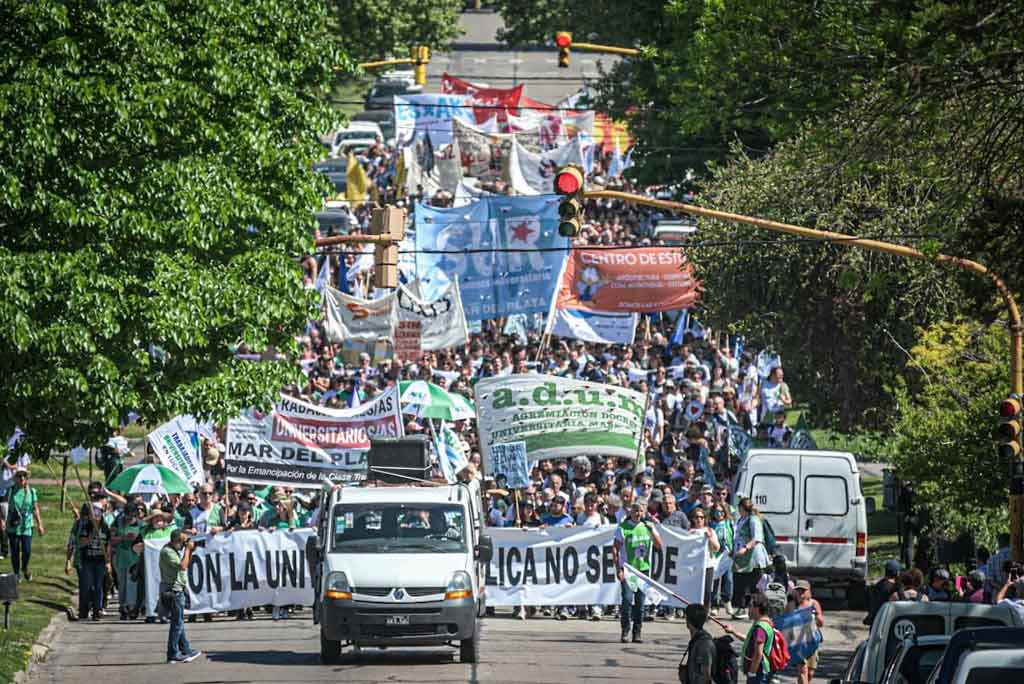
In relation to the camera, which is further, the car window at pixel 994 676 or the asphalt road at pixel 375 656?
the asphalt road at pixel 375 656

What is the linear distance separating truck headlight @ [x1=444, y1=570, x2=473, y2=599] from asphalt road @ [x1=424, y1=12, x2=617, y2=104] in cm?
6852

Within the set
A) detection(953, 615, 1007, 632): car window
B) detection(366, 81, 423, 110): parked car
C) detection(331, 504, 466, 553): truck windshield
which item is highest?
detection(953, 615, 1007, 632): car window

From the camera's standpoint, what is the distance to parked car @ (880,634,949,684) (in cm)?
1359

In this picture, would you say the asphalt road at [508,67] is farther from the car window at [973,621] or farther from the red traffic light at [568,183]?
the car window at [973,621]

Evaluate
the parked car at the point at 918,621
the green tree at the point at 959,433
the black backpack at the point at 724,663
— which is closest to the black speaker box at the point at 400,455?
the green tree at the point at 959,433

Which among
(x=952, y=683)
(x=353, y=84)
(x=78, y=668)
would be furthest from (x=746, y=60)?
(x=353, y=84)

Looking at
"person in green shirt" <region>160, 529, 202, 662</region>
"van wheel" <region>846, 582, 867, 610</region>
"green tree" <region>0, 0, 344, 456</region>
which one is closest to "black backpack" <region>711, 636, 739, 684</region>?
"person in green shirt" <region>160, 529, 202, 662</region>

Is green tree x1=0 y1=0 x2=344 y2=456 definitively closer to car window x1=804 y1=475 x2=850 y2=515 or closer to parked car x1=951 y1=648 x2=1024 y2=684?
car window x1=804 y1=475 x2=850 y2=515

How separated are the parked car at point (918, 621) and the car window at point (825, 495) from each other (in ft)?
35.9

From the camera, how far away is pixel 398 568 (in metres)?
20.6

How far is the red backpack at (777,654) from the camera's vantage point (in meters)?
16.3

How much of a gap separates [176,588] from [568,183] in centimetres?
597

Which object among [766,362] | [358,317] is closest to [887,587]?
[766,362]

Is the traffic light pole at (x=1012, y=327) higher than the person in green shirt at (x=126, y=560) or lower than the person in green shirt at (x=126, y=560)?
higher
